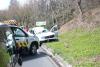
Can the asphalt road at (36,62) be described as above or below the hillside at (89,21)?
above

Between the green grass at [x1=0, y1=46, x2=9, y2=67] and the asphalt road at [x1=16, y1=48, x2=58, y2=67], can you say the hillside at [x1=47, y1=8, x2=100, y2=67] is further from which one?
the green grass at [x1=0, y1=46, x2=9, y2=67]

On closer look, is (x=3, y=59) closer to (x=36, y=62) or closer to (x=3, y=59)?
(x=3, y=59)

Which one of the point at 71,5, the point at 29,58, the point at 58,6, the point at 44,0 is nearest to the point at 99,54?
the point at 29,58

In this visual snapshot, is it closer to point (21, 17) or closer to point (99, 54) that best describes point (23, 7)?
point (21, 17)

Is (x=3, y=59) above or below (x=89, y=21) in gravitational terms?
above

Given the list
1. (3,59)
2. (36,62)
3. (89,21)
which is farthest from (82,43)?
(3,59)

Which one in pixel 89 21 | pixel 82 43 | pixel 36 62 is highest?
pixel 36 62

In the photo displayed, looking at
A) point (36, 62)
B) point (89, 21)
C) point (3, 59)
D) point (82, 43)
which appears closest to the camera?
point (3, 59)

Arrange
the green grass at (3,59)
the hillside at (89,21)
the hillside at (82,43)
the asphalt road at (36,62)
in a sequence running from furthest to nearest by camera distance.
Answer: the hillside at (89,21)
the asphalt road at (36,62)
the hillside at (82,43)
the green grass at (3,59)

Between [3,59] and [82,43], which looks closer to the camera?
[3,59]

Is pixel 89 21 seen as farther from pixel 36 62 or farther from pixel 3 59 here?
pixel 3 59

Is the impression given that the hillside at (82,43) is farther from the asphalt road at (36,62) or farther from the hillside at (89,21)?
the asphalt road at (36,62)

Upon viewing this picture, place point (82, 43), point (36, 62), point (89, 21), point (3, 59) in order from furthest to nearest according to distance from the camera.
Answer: point (89, 21) < point (82, 43) < point (36, 62) < point (3, 59)

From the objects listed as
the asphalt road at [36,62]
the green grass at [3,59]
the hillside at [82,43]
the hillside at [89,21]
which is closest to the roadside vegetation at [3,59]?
the green grass at [3,59]
